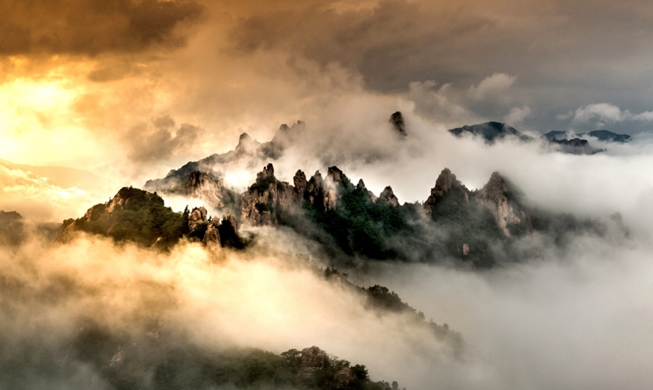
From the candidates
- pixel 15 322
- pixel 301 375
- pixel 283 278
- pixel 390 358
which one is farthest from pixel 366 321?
pixel 15 322

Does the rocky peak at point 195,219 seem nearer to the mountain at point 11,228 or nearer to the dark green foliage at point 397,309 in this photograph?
the dark green foliage at point 397,309

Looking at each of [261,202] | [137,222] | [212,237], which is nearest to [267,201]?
[261,202]

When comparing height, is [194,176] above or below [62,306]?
above

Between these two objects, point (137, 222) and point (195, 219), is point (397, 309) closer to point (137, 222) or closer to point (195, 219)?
point (195, 219)

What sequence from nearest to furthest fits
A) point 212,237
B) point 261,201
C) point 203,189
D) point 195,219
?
1. point 212,237
2. point 195,219
3. point 203,189
4. point 261,201

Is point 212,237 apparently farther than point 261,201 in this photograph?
No

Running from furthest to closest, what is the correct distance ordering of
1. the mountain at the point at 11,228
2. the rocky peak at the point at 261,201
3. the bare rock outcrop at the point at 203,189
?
the rocky peak at the point at 261,201
the bare rock outcrop at the point at 203,189
the mountain at the point at 11,228

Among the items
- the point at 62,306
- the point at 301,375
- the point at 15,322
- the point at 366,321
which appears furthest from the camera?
the point at 366,321

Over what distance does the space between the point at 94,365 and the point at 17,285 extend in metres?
51.7

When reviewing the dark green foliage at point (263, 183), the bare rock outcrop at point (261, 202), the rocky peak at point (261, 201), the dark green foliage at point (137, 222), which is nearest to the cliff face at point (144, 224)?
the dark green foliage at point (137, 222)

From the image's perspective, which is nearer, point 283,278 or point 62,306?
point 62,306

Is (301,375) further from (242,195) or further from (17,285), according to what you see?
(242,195)

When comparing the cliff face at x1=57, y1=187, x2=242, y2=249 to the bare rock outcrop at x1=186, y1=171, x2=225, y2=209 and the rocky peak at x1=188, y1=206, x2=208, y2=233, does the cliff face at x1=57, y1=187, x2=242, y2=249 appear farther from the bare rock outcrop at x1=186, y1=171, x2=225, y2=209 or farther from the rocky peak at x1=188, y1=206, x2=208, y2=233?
the bare rock outcrop at x1=186, y1=171, x2=225, y2=209

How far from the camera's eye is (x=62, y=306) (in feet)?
363
